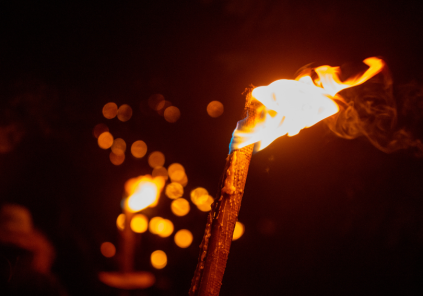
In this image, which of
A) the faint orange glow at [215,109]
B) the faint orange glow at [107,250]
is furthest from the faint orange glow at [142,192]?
the faint orange glow at [215,109]

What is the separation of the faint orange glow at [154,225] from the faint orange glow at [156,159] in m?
0.79

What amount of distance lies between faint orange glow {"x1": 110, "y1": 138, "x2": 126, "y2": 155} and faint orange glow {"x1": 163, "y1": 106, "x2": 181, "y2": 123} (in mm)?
717

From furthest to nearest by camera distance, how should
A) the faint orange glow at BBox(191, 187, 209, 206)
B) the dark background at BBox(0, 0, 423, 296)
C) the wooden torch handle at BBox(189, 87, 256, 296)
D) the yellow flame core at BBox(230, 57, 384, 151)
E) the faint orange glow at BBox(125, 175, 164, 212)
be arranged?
the faint orange glow at BBox(125, 175, 164, 212), the faint orange glow at BBox(191, 187, 209, 206), the dark background at BBox(0, 0, 423, 296), the yellow flame core at BBox(230, 57, 384, 151), the wooden torch handle at BBox(189, 87, 256, 296)

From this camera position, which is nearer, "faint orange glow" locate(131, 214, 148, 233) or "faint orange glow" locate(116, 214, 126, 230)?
"faint orange glow" locate(116, 214, 126, 230)

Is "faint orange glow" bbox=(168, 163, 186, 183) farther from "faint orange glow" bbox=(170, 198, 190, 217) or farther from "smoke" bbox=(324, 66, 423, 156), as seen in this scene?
"smoke" bbox=(324, 66, 423, 156)

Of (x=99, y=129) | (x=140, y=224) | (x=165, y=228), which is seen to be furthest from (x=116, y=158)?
(x=165, y=228)

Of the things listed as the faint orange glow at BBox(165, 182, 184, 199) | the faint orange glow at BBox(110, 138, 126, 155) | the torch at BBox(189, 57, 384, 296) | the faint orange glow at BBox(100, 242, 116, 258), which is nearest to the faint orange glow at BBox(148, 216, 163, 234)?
the faint orange glow at BBox(165, 182, 184, 199)

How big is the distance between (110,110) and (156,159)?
0.91 m

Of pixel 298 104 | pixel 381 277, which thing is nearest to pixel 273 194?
pixel 381 277

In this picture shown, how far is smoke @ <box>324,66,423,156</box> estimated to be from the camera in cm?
246

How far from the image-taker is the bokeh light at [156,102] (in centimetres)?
321

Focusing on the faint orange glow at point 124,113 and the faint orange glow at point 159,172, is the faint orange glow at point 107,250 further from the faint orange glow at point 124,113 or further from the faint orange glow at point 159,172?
the faint orange glow at point 124,113

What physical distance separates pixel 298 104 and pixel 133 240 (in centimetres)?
300

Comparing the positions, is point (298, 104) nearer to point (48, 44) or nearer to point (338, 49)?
point (338, 49)
